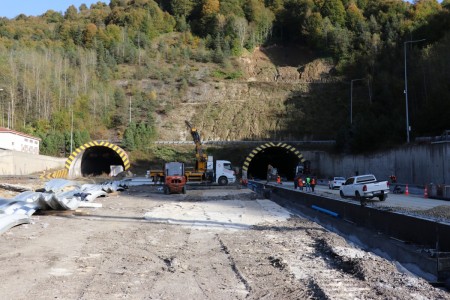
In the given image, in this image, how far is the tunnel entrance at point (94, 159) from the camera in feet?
162

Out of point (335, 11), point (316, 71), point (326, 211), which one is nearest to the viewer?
point (326, 211)

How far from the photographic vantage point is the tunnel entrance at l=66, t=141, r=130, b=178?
49438mm

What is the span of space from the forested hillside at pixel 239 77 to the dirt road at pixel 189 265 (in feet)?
125

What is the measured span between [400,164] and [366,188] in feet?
63.3

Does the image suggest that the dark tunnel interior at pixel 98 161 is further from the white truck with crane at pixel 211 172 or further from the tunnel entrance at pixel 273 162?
the tunnel entrance at pixel 273 162

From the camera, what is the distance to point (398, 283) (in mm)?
7359

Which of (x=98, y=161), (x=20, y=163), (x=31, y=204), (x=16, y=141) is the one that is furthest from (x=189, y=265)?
(x=98, y=161)

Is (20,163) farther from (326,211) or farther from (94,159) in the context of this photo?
(326,211)

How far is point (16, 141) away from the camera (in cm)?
5538

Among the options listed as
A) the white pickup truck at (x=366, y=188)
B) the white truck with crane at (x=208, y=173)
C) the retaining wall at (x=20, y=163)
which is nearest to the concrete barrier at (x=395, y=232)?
the white pickup truck at (x=366, y=188)

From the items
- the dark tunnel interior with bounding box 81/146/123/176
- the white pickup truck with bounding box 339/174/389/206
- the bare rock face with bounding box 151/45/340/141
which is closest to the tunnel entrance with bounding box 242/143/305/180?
the bare rock face with bounding box 151/45/340/141

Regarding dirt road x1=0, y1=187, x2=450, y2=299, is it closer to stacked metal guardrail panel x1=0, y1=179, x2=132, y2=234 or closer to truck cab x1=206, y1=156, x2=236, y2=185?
stacked metal guardrail panel x1=0, y1=179, x2=132, y2=234

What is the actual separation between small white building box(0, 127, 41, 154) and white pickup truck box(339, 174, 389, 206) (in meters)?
39.8

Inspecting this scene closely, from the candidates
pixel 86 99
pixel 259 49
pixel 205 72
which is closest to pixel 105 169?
pixel 86 99
